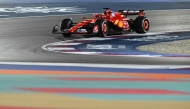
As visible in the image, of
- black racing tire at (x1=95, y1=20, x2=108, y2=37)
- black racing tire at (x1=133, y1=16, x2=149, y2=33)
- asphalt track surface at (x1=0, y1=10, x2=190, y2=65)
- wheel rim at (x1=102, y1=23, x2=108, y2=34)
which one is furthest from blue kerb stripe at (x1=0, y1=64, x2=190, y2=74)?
black racing tire at (x1=133, y1=16, x2=149, y2=33)

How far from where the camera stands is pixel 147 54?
9.48m

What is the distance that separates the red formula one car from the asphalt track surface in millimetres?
274

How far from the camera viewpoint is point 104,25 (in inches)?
494

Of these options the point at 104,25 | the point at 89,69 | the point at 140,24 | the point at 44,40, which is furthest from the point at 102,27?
the point at 89,69

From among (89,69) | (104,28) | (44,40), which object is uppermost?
(89,69)

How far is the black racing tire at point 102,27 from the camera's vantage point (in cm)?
1237

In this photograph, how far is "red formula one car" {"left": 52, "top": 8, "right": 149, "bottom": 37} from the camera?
12500mm

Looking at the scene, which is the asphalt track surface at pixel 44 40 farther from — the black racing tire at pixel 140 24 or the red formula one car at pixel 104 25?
the black racing tire at pixel 140 24

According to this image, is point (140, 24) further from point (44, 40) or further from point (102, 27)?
point (44, 40)

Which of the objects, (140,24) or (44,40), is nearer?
(44,40)

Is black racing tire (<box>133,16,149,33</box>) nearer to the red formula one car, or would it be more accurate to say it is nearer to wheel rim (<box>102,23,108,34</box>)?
the red formula one car

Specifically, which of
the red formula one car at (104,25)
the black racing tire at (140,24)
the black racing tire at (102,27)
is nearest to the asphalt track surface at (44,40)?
the red formula one car at (104,25)

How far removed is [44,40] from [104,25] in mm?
1402

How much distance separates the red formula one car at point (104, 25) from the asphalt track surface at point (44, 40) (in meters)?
0.27
